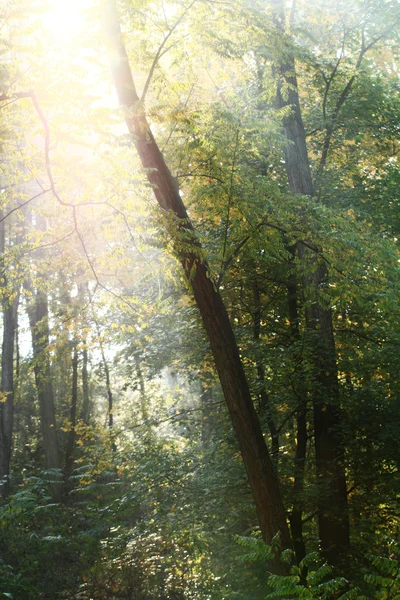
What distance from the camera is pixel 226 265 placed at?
6.41 m

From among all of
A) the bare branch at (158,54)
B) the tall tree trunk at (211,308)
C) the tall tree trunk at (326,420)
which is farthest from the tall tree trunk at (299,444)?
the bare branch at (158,54)

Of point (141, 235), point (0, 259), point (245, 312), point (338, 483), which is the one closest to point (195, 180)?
point (141, 235)

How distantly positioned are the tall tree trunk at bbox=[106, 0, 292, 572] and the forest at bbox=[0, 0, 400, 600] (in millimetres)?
21

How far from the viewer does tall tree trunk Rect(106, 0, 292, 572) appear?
5.36m

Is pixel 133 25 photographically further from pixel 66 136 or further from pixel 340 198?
pixel 340 198

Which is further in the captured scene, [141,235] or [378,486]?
[378,486]

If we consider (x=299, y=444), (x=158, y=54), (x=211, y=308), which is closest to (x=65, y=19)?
(x=158, y=54)

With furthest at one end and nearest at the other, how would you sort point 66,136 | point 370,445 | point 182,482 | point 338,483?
point 182,482, point 338,483, point 370,445, point 66,136

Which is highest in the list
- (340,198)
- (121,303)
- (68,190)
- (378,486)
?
(340,198)

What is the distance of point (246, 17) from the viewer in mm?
6246

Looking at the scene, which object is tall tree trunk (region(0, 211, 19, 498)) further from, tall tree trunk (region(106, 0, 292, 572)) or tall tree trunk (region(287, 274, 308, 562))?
tall tree trunk (region(106, 0, 292, 572))

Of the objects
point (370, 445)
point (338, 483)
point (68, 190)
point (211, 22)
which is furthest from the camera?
point (338, 483)

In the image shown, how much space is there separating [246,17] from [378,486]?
582 cm

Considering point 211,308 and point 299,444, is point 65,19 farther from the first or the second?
point 299,444
